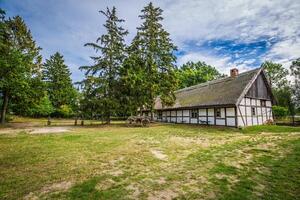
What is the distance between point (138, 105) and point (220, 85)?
1073 centimetres

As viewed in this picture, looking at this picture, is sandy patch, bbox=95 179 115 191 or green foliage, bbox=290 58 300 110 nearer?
sandy patch, bbox=95 179 115 191

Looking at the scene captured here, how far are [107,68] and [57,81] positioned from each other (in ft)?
88.6

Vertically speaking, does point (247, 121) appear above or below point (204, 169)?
above

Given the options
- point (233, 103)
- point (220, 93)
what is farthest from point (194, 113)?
point (233, 103)

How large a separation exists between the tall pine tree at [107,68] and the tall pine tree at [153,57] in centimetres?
197

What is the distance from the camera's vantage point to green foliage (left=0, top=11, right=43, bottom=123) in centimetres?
2069

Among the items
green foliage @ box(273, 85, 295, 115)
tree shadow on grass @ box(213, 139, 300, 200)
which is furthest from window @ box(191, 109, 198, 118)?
green foliage @ box(273, 85, 295, 115)

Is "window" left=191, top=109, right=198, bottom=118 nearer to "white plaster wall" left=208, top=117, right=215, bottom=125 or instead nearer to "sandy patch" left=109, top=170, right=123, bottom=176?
"white plaster wall" left=208, top=117, right=215, bottom=125

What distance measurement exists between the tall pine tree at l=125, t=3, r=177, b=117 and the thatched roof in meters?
3.12

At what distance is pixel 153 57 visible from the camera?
920 inches

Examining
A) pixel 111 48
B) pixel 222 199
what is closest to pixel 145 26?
pixel 111 48

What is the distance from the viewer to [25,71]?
22906 millimetres

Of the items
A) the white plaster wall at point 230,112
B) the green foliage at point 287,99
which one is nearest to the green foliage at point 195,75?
the green foliage at point 287,99

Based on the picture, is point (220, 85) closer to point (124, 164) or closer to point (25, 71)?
point (124, 164)
